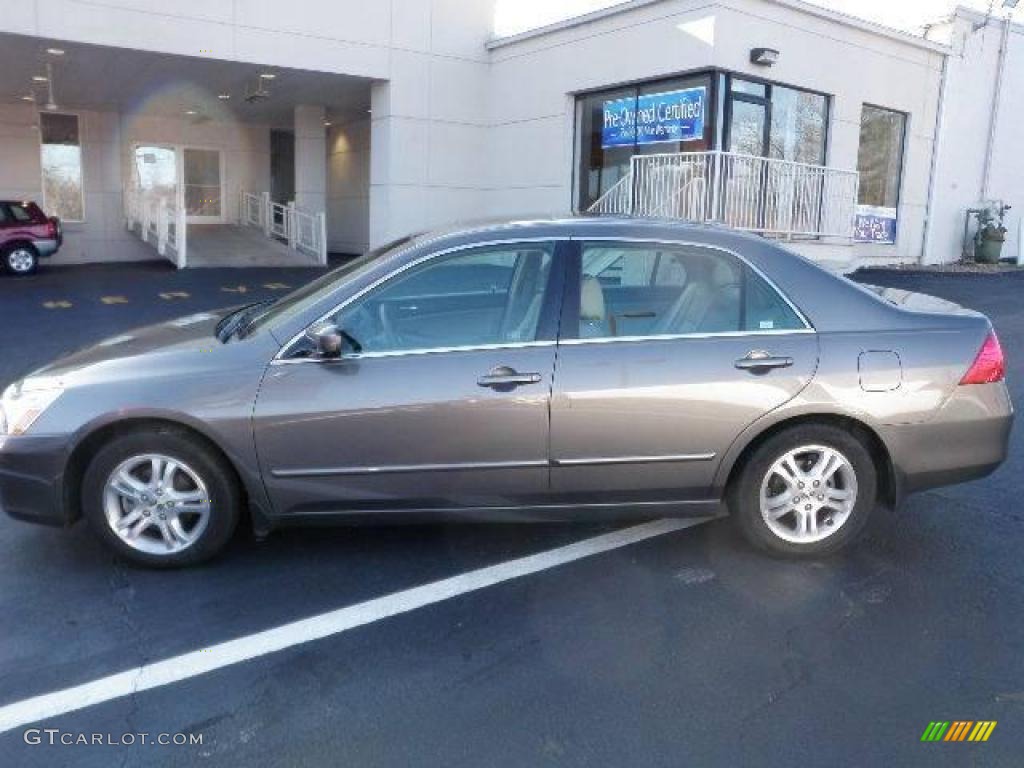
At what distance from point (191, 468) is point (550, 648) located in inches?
68.3

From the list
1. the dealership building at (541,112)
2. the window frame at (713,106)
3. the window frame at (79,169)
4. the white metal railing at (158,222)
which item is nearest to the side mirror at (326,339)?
the dealership building at (541,112)

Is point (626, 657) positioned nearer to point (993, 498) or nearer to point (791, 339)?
point (791, 339)

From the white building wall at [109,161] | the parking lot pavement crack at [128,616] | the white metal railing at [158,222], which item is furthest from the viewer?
the white building wall at [109,161]

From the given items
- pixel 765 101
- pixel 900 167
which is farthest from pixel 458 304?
pixel 900 167

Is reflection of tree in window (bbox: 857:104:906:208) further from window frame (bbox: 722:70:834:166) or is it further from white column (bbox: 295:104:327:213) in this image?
white column (bbox: 295:104:327:213)

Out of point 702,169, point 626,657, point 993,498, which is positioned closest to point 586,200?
point 702,169

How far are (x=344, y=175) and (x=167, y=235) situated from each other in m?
6.34

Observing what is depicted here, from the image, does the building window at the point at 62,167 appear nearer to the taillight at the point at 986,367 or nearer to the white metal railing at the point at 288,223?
the white metal railing at the point at 288,223

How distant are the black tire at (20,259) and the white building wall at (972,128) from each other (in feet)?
60.9

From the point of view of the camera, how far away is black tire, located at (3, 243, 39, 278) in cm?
1789

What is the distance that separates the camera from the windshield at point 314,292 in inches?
160

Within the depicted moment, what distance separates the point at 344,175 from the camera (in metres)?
24.4

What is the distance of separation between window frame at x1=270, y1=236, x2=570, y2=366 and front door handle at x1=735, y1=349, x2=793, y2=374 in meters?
0.84

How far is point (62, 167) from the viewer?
2186cm
